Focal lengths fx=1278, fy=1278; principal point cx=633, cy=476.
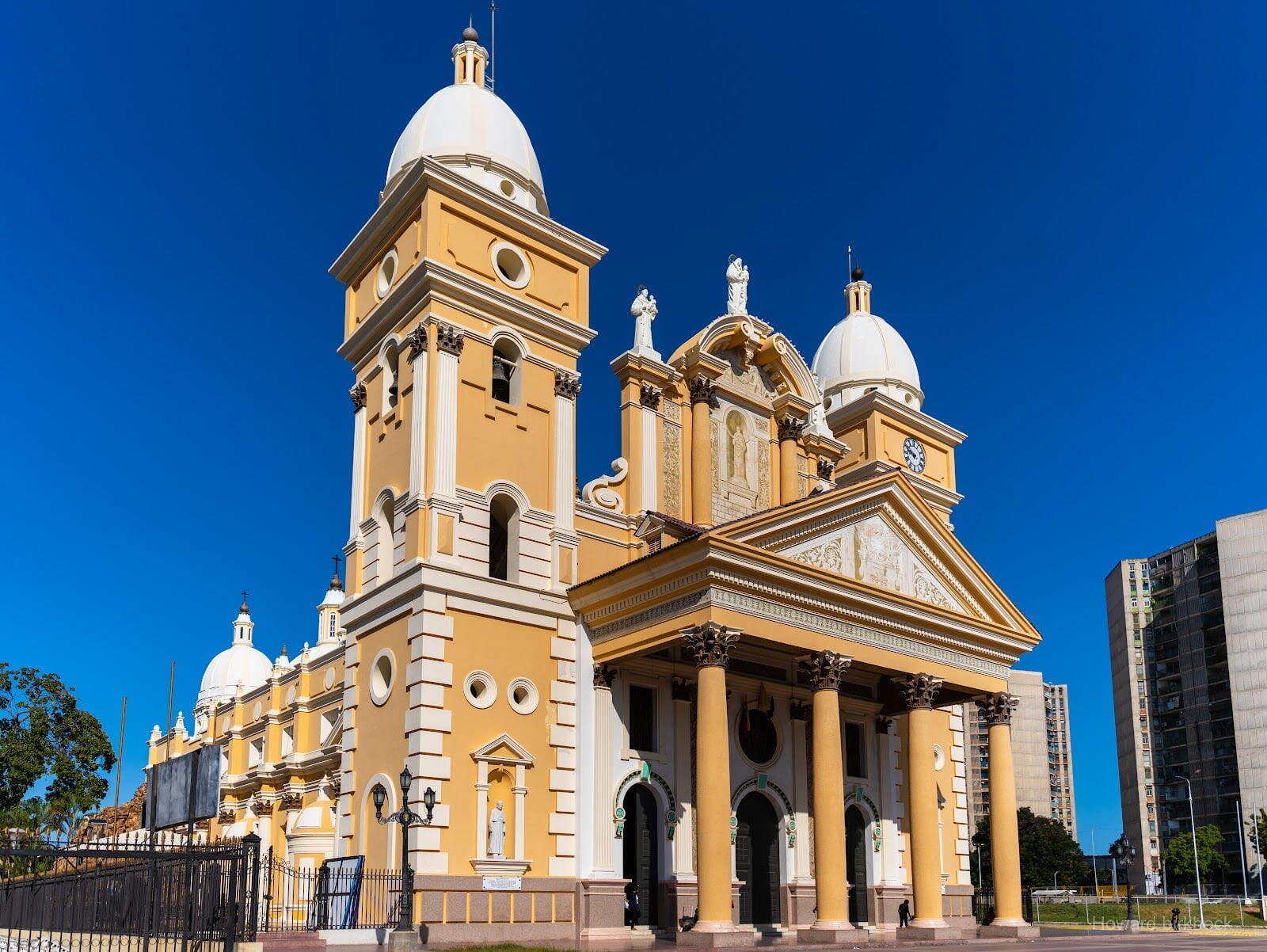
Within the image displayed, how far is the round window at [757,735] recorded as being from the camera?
114 feet

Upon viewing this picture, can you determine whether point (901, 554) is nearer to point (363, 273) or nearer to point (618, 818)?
point (618, 818)

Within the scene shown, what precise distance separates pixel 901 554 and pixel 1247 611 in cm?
8457

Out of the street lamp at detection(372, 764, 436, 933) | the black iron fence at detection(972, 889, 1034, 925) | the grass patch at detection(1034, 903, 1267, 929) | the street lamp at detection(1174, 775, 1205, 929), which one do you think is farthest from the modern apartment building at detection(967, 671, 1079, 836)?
the street lamp at detection(372, 764, 436, 933)

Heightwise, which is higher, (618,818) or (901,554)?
(901,554)

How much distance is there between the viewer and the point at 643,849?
105 ft

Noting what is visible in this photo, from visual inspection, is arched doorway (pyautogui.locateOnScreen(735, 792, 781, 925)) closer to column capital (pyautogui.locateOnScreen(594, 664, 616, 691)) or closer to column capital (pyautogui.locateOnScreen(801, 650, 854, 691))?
column capital (pyautogui.locateOnScreen(801, 650, 854, 691))

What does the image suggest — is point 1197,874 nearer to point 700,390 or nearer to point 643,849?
point 700,390

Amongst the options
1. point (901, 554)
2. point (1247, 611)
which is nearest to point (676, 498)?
point (901, 554)

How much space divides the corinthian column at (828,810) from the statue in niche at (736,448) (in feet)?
25.9

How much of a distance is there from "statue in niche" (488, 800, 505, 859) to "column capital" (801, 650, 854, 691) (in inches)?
329

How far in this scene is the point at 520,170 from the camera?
36.0 meters

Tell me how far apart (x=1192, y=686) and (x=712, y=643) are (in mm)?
97665

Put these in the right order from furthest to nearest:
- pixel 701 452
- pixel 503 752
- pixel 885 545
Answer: pixel 701 452 < pixel 885 545 < pixel 503 752

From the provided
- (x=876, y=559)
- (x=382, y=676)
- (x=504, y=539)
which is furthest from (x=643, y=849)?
(x=876, y=559)
